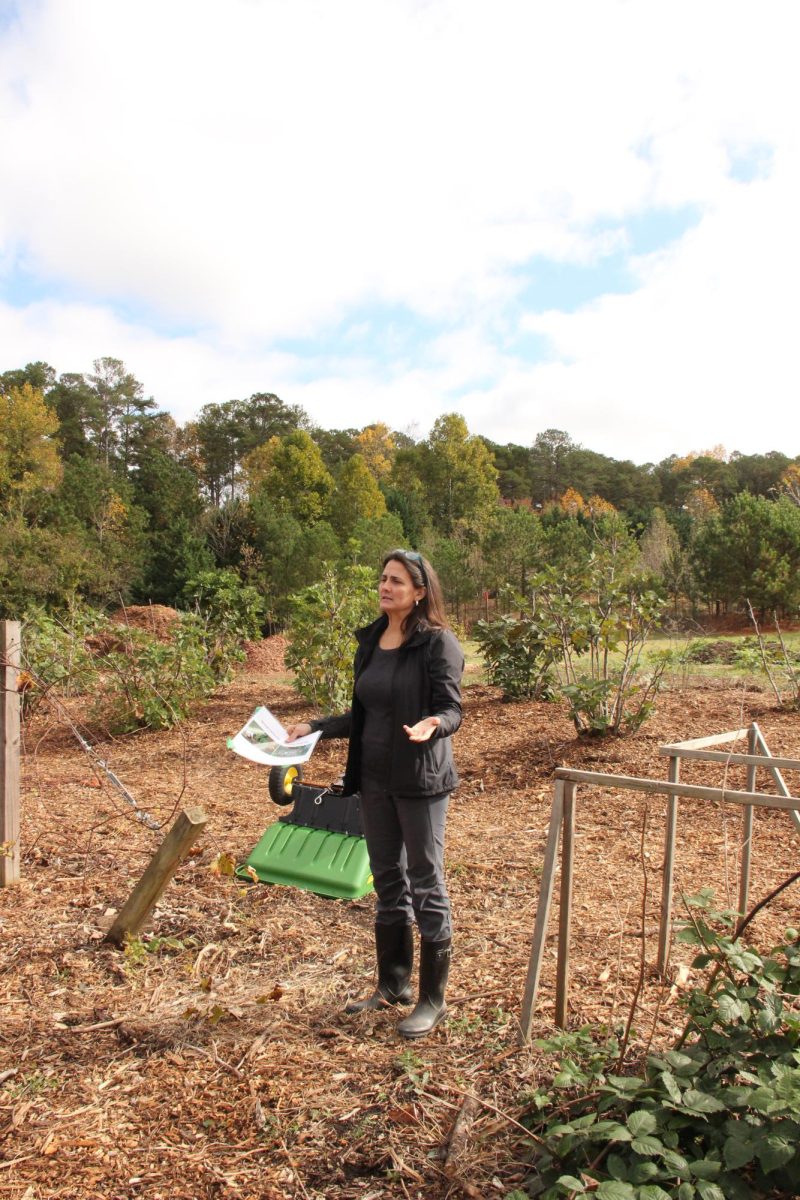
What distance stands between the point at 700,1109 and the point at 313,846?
2.64m

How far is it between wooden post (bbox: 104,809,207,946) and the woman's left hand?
1002mm

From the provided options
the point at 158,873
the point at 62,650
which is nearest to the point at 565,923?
the point at 158,873

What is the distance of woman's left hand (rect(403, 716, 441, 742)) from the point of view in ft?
8.21

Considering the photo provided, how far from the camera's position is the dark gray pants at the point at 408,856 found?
2.68m

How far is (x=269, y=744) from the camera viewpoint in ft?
10.0

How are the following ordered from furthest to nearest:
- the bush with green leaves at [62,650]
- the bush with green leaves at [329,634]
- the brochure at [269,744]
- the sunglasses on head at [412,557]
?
the bush with green leaves at [62,650] < the bush with green leaves at [329,634] < the brochure at [269,744] < the sunglasses on head at [412,557]

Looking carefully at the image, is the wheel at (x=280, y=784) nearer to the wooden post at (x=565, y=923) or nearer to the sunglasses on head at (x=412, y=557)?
the sunglasses on head at (x=412, y=557)

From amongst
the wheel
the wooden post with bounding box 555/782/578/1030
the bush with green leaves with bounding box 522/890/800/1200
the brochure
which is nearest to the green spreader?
the wheel

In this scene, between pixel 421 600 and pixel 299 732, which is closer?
pixel 421 600

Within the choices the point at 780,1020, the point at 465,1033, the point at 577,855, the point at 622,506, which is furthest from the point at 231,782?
the point at 622,506

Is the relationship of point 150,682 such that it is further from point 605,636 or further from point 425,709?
point 425,709

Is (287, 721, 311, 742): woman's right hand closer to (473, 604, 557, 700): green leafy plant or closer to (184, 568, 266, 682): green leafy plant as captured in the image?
(473, 604, 557, 700): green leafy plant

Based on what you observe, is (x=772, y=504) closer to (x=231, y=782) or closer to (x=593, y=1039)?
(x=231, y=782)

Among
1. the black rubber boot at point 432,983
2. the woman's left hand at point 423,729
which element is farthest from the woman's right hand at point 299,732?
the black rubber boot at point 432,983
